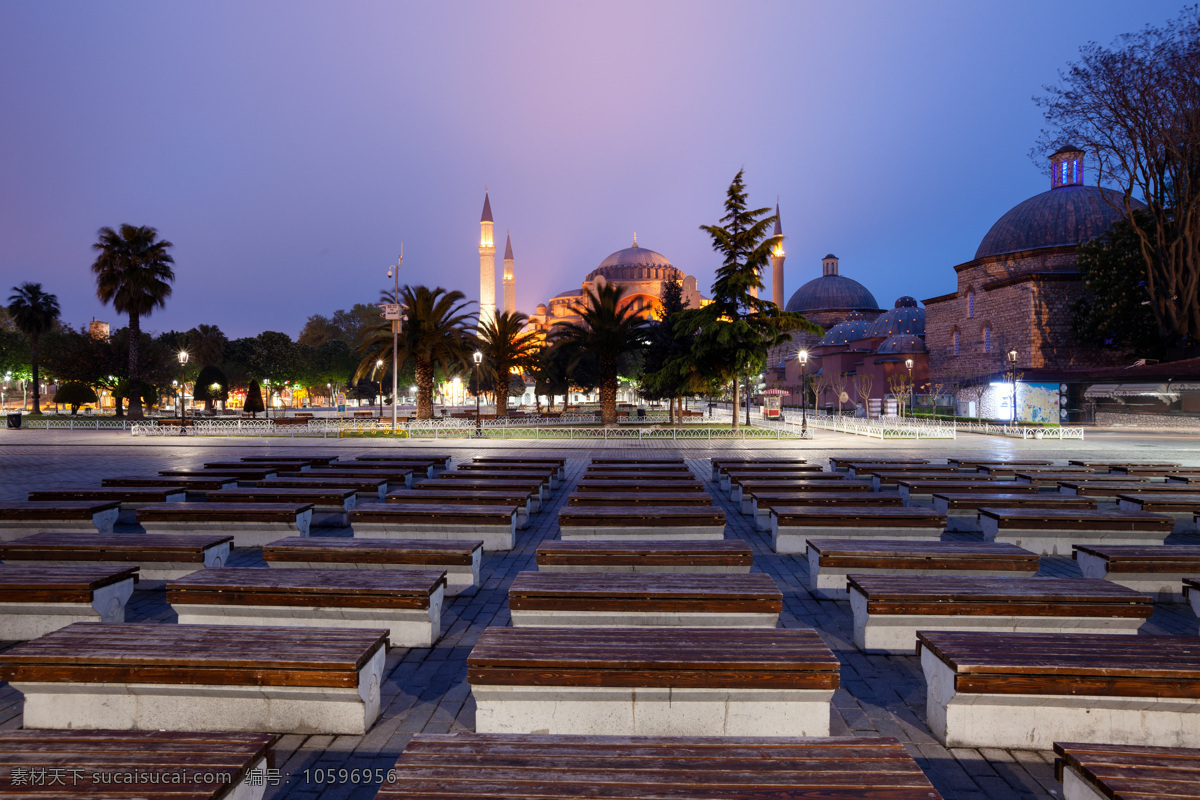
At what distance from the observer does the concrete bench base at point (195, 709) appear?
147 inches

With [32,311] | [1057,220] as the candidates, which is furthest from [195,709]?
[1057,220]

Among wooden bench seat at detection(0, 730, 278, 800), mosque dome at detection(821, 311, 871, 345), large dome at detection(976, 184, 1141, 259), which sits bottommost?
wooden bench seat at detection(0, 730, 278, 800)

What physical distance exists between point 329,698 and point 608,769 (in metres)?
2.20

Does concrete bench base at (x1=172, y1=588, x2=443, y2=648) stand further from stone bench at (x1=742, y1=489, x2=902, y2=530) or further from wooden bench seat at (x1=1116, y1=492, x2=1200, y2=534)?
wooden bench seat at (x1=1116, y1=492, x2=1200, y2=534)

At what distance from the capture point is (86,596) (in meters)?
5.04

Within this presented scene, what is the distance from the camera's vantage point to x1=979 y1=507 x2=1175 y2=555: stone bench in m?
7.65

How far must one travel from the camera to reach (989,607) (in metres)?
4.73

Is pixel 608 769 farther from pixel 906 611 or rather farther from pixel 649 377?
pixel 649 377

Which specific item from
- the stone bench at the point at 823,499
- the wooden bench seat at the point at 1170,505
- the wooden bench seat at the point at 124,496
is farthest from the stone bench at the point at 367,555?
the wooden bench seat at the point at 1170,505

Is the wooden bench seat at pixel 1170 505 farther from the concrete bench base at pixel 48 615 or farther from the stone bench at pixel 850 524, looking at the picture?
the concrete bench base at pixel 48 615

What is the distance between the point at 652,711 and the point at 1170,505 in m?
10.2

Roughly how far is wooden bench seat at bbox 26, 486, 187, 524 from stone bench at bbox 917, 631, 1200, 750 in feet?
35.4

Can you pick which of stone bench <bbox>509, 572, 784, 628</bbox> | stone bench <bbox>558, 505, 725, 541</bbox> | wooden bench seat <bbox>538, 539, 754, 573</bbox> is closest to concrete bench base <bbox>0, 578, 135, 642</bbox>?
stone bench <bbox>509, 572, 784, 628</bbox>

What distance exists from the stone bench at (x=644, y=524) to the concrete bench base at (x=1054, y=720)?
408cm
